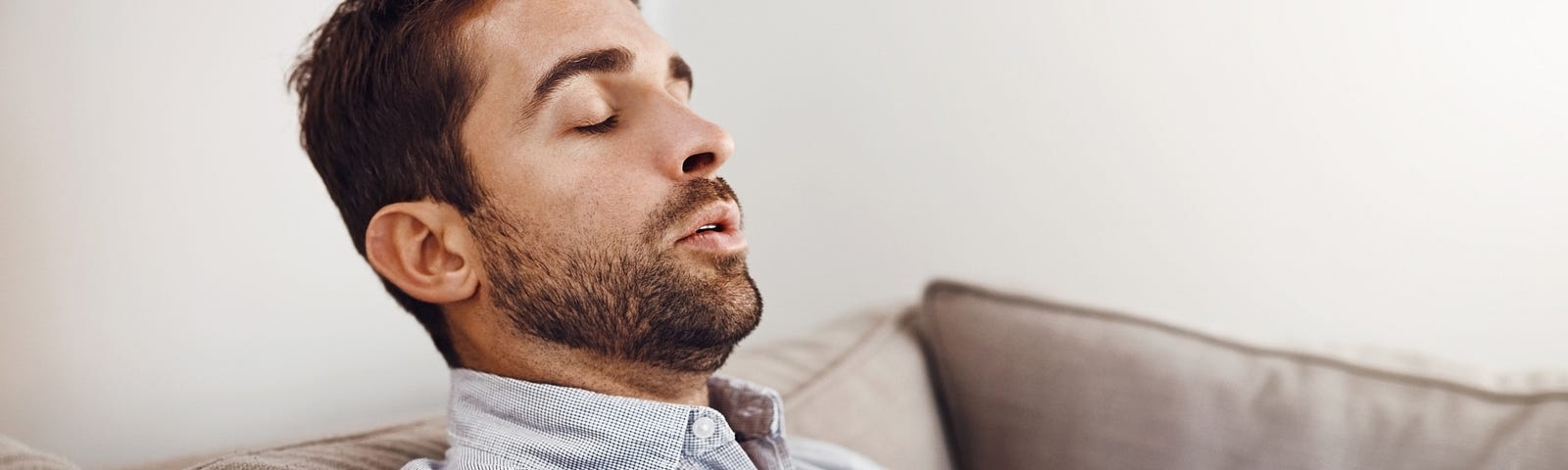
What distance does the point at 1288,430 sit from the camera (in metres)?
1.12

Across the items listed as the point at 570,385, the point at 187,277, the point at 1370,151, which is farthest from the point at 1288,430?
the point at 187,277

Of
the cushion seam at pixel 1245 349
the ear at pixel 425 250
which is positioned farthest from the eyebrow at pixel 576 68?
the cushion seam at pixel 1245 349

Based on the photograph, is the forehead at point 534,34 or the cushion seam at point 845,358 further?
the cushion seam at point 845,358

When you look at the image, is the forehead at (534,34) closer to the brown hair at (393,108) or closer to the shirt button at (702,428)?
the brown hair at (393,108)

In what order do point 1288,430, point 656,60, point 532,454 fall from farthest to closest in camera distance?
point 1288,430
point 656,60
point 532,454

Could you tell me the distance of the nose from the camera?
0.89 m

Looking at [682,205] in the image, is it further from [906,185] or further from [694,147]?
[906,185]

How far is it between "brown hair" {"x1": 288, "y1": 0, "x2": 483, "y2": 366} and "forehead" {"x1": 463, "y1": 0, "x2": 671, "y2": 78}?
2 centimetres

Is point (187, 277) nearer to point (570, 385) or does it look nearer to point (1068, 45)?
point (570, 385)

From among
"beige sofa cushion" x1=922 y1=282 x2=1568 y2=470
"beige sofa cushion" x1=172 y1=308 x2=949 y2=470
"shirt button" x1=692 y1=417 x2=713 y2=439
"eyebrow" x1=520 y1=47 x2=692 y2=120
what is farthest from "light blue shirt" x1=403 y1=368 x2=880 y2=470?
"beige sofa cushion" x1=922 y1=282 x2=1568 y2=470

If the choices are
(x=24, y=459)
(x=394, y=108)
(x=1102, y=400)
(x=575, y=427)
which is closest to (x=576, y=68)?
(x=394, y=108)

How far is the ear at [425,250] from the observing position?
0.89 meters

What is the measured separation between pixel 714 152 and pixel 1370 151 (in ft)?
→ 3.12

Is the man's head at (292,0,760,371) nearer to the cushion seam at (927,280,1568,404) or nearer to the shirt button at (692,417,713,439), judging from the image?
the shirt button at (692,417,713,439)
